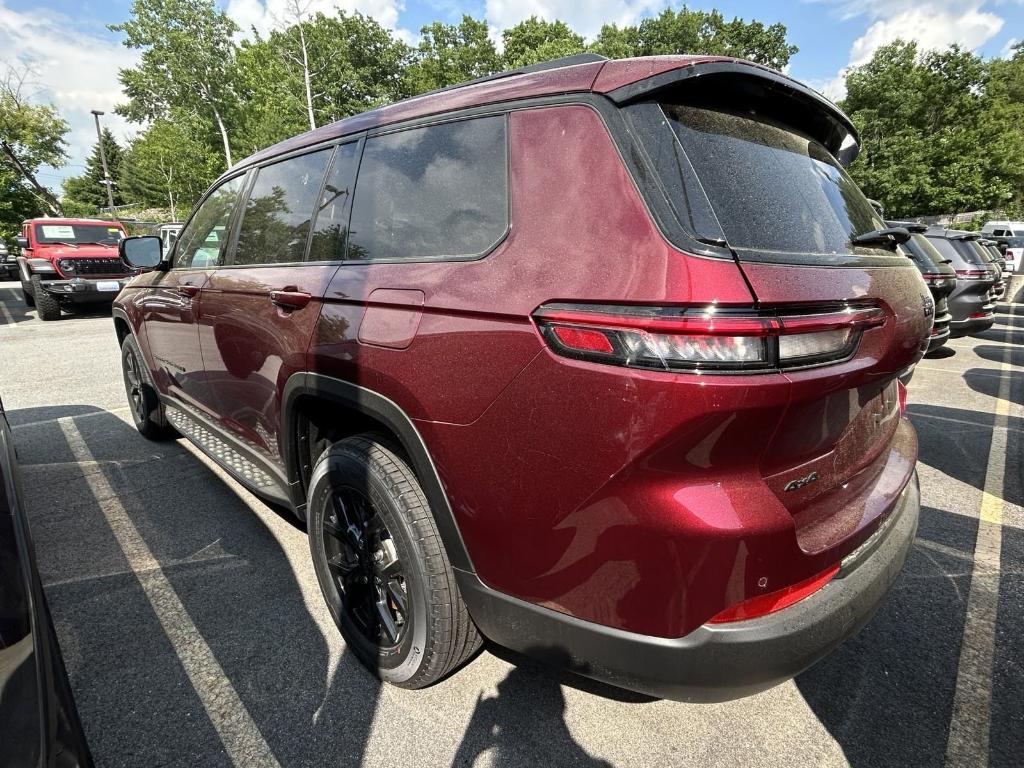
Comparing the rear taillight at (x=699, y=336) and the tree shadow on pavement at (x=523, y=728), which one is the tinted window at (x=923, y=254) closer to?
the rear taillight at (x=699, y=336)

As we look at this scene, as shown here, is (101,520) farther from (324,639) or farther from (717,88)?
(717,88)

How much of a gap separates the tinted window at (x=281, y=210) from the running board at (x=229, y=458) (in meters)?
0.99

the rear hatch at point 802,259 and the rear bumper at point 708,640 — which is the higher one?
the rear hatch at point 802,259

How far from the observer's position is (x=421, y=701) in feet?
6.11

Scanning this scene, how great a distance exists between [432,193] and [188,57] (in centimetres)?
3725

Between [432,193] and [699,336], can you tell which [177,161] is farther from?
[699,336]

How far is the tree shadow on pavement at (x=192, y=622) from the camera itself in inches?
67.9

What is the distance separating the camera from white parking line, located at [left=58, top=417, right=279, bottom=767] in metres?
1.69

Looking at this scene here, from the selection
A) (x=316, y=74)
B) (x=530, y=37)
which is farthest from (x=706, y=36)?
(x=316, y=74)

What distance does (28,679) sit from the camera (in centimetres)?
96

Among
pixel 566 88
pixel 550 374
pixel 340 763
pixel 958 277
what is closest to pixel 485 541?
pixel 550 374

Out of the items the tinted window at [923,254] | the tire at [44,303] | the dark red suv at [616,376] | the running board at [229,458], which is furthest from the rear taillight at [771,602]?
the tire at [44,303]

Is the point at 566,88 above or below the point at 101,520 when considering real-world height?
above

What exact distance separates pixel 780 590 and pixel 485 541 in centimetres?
74
